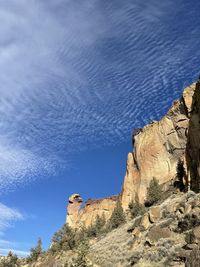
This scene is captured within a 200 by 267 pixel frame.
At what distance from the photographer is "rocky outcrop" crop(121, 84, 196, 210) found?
63.8 meters

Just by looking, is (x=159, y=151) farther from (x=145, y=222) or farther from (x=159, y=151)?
(x=145, y=222)

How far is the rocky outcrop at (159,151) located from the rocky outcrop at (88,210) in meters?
21.4

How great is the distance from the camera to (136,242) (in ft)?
A: 95.4

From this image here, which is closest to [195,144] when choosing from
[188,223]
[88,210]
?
[188,223]

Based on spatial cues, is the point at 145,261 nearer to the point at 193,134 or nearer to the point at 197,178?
the point at 197,178

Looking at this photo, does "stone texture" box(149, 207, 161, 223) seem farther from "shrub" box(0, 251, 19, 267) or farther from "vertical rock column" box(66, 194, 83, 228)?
"vertical rock column" box(66, 194, 83, 228)

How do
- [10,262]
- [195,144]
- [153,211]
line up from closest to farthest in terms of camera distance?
1. [153,211]
2. [195,144]
3. [10,262]

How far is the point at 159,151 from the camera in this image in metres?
68.7

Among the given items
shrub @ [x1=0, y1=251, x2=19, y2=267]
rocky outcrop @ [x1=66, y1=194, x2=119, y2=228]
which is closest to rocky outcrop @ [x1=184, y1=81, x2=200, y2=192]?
shrub @ [x1=0, y1=251, x2=19, y2=267]

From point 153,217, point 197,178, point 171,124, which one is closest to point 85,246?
point 153,217

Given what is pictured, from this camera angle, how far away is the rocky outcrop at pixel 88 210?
314 feet

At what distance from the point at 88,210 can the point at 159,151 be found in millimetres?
40068

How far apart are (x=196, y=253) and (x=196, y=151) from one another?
1036 inches

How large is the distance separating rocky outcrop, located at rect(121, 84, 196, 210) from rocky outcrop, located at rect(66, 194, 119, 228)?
2144 cm
